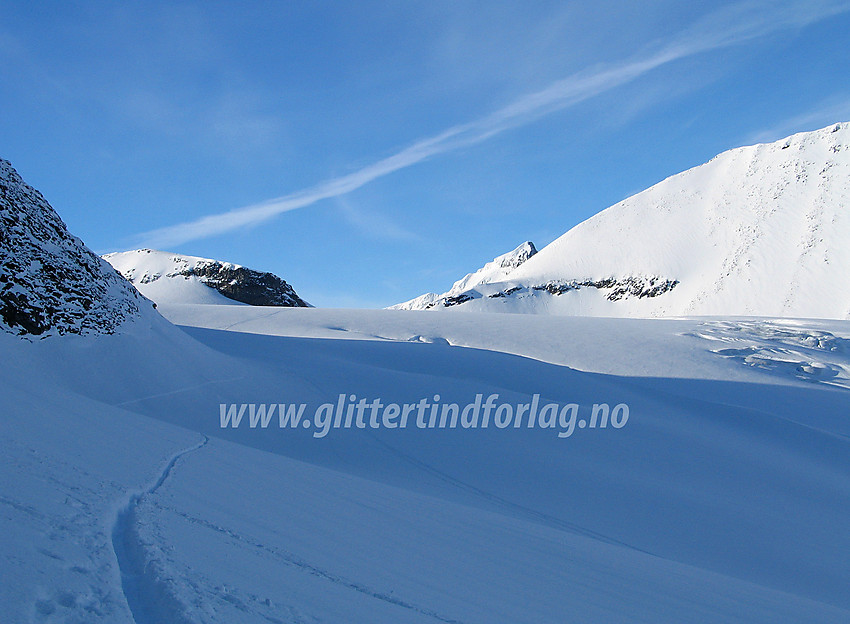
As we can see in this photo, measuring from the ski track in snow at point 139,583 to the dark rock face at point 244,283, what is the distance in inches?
2512

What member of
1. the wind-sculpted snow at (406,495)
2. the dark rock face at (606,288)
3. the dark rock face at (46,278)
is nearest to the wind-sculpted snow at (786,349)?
the wind-sculpted snow at (406,495)

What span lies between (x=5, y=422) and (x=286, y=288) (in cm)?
6749

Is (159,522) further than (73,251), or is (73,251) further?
(73,251)

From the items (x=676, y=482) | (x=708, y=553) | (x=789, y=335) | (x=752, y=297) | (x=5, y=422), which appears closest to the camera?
(x=5, y=422)

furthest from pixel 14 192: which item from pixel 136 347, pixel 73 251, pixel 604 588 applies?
pixel 604 588

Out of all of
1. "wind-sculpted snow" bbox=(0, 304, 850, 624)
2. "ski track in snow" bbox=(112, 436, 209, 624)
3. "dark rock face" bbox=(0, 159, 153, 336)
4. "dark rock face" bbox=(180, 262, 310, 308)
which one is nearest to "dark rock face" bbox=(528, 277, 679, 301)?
"dark rock face" bbox=(180, 262, 310, 308)

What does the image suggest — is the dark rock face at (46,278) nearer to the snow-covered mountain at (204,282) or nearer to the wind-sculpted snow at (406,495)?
the wind-sculpted snow at (406,495)

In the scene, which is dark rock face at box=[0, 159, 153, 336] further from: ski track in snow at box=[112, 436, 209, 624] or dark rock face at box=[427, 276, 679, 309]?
dark rock face at box=[427, 276, 679, 309]

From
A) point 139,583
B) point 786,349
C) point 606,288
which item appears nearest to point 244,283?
point 606,288


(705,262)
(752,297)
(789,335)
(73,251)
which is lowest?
(73,251)

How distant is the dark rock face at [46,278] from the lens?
343 inches

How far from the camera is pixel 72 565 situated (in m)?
2.20

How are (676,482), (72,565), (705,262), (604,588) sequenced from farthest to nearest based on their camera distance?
(705,262) → (676,482) → (604,588) → (72,565)

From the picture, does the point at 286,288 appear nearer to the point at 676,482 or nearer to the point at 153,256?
the point at 153,256
